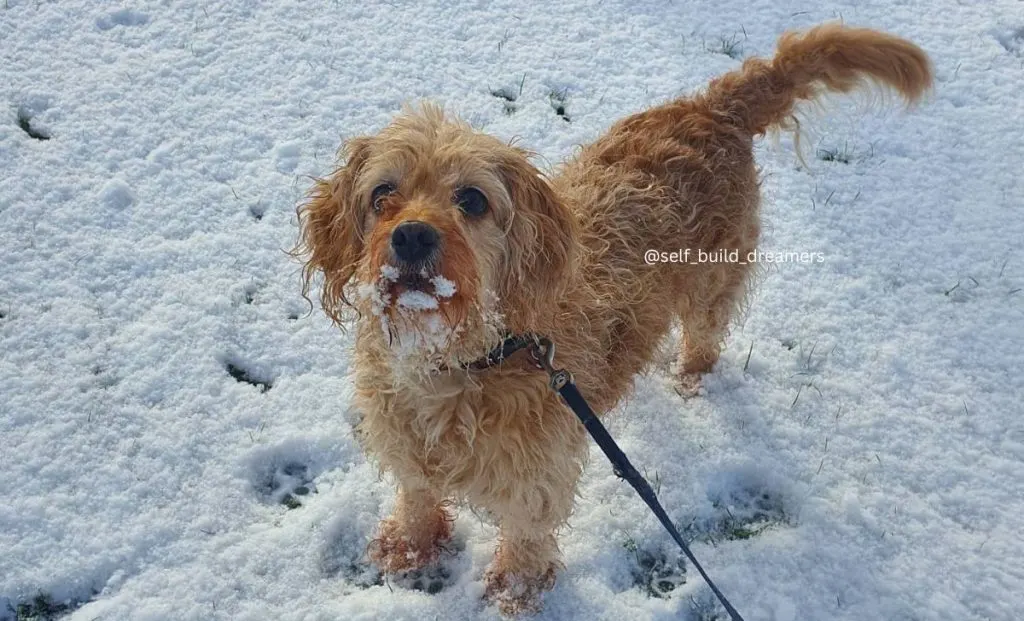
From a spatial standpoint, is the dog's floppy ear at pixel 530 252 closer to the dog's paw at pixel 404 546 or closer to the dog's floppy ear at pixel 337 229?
the dog's floppy ear at pixel 337 229

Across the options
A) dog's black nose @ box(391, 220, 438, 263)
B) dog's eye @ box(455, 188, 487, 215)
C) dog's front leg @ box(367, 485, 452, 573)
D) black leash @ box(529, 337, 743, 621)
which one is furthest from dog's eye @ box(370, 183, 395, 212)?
dog's front leg @ box(367, 485, 452, 573)

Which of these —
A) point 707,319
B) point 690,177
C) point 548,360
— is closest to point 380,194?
point 548,360

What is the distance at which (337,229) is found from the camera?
8.61ft

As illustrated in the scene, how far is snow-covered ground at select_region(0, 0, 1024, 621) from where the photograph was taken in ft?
10.3

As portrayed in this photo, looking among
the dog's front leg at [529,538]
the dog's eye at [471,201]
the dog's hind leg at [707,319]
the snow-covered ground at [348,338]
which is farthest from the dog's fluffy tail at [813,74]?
the dog's front leg at [529,538]

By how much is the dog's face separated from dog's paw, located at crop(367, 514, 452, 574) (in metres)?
1.04

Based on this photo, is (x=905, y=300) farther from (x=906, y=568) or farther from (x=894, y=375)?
(x=906, y=568)

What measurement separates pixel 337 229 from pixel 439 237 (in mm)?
641

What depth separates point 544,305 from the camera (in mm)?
2570

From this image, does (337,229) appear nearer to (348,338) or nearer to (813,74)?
(348,338)

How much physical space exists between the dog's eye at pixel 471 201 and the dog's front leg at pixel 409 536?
1.25 m

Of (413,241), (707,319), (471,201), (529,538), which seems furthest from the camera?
(707,319)

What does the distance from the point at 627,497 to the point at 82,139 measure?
3878 mm

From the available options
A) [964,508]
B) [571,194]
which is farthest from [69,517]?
[964,508]
